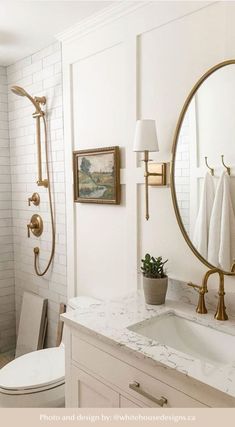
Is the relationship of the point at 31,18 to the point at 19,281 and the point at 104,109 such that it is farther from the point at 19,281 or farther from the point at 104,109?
the point at 19,281

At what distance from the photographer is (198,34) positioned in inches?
62.8

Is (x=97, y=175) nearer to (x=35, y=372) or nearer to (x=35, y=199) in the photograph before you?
(x=35, y=199)

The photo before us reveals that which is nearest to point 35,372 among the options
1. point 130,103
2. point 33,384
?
point 33,384

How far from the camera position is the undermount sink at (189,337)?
1386 mm

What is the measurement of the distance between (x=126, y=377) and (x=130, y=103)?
132cm

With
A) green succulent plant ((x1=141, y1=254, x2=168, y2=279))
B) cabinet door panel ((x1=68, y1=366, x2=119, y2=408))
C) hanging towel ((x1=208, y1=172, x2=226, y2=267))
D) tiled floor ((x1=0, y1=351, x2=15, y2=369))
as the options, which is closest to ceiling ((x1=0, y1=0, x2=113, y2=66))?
hanging towel ((x1=208, y1=172, x2=226, y2=267))

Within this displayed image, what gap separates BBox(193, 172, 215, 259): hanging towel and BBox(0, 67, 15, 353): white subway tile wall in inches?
74.3

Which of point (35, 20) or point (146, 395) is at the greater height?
point (35, 20)

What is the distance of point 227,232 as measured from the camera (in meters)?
1.54

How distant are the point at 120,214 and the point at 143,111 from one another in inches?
22.5

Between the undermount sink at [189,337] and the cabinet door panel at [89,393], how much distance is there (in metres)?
0.25

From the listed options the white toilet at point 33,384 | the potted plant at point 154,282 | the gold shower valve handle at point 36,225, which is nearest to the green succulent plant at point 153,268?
the potted plant at point 154,282

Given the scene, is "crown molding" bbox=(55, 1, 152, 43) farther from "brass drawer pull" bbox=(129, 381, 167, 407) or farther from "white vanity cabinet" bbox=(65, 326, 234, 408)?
"brass drawer pull" bbox=(129, 381, 167, 407)
